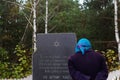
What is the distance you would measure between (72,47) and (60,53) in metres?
0.32

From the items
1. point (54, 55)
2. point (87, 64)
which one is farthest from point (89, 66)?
point (54, 55)

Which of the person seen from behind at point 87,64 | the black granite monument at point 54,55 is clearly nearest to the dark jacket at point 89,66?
the person seen from behind at point 87,64

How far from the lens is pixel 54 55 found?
452 inches

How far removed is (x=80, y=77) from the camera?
762 cm

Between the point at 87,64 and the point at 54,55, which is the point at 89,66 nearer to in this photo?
the point at 87,64

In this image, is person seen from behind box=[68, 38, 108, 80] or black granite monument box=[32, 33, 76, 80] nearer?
person seen from behind box=[68, 38, 108, 80]

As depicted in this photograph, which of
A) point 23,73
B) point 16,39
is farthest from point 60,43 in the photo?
point 16,39

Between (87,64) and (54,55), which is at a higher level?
(87,64)

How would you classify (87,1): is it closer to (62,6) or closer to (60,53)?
(62,6)

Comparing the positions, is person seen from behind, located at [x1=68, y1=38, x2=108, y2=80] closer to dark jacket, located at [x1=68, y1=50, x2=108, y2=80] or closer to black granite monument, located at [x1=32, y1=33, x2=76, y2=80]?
dark jacket, located at [x1=68, y1=50, x2=108, y2=80]

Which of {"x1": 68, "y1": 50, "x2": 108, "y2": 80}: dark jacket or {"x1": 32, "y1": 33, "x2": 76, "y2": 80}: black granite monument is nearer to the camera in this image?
{"x1": 68, "y1": 50, "x2": 108, "y2": 80}: dark jacket

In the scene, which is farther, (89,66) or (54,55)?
(54,55)

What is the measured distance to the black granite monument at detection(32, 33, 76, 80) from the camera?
11438 mm

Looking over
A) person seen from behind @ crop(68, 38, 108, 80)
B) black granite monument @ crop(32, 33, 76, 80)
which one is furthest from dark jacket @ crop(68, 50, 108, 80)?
black granite monument @ crop(32, 33, 76, 80)
